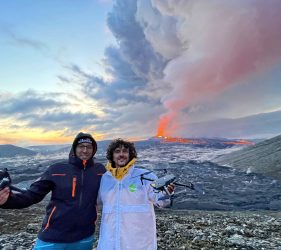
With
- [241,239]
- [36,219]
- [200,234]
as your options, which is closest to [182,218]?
[200,234]

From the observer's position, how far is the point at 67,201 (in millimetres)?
5688

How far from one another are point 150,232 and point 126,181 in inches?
36.5

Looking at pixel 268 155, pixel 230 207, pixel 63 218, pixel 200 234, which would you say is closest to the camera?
pixel 63 218

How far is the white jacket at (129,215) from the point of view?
5172mm

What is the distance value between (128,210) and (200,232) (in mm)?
10248

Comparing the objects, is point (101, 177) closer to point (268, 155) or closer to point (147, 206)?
point (147, 206)

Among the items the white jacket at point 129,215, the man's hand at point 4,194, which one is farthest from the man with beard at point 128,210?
the man's hand at point 4,194

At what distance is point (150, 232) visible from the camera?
17.3ft

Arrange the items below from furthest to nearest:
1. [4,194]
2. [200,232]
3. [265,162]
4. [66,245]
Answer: [265,162]
[200,232]
[66,245]
[4,194]

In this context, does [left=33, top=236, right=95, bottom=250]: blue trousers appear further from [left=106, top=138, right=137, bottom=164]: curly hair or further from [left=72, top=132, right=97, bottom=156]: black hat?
[left=72, top=132, right=97, bottom=156]: black hat

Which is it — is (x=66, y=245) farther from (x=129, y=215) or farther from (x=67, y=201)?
(x=129, y=215)

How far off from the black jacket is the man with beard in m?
0.33

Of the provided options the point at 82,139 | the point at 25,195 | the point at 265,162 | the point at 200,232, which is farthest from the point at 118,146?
the point at 265,162

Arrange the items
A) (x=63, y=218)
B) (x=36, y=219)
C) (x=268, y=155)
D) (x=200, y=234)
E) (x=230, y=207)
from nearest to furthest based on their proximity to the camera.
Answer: (x=63, y=218), (x=200, y=234), (x=36, y=219), (x=230, y=207), (x=268, y=155)
